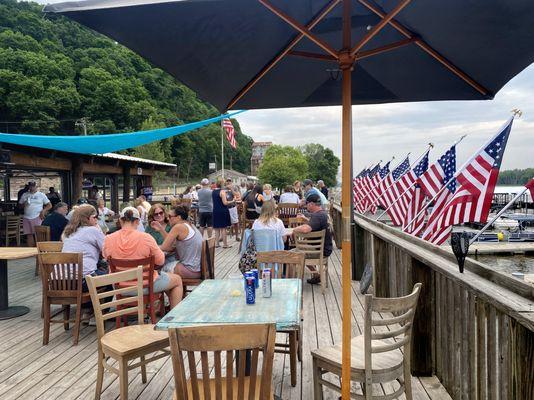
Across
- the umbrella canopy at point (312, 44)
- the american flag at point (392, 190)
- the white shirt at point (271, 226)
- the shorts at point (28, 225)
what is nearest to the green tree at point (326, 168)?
the american flag at point (392, 190)

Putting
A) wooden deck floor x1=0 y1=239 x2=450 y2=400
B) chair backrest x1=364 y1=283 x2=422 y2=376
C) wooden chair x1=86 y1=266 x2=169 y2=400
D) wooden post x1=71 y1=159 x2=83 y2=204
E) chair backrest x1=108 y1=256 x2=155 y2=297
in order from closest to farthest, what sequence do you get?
chair backrest x1=364 y1=283 x2=422 y2=376 < wooden chair x1=86 y1=266 x2=169 y2=400 < wooden deck floor x1=0 y1=239 x2=450 y2=400 < chair backrest x1=108 y1=256 x2=155 y2=297 < wooden post x1=71 y1=159 x2=83 y2=204

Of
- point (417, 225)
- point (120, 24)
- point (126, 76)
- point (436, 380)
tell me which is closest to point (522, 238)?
point (417, 225)

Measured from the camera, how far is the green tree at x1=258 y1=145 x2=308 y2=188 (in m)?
115

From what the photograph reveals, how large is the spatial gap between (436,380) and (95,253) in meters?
3.85

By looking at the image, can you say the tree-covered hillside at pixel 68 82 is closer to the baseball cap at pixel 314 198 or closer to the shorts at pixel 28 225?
the shorts at pixel 28 225

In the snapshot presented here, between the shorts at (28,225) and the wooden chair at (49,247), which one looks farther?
the shorts at (28,225)

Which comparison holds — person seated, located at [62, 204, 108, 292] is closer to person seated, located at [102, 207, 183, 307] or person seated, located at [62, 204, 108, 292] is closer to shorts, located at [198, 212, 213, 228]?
person seated, located at [102, 207, 183, 307]

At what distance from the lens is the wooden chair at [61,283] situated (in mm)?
4512

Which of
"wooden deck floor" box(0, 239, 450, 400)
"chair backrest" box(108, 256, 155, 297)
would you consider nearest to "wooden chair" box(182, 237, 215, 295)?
"chair backrest" box(108, 256, 155, 297)

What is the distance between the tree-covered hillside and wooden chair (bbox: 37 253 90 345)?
1653 inches

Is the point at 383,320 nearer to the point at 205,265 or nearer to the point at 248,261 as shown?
the point at 248,261

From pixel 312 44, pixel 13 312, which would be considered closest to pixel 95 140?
pixel 13 312

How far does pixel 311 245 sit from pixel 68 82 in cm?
5431

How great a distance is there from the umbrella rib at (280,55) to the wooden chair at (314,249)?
2825 mm
